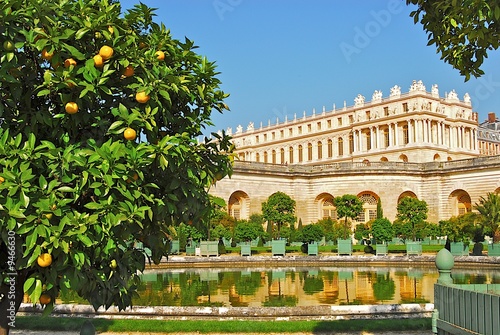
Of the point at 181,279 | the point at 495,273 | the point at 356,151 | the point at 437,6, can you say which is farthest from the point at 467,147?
the point at 437,6

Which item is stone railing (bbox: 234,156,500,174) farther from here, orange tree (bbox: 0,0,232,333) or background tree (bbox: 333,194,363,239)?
orange tree (bbox: 0,0,232,333)

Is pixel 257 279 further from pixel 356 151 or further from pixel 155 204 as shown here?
pixel 356 151

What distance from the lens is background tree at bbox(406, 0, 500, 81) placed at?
210 inches

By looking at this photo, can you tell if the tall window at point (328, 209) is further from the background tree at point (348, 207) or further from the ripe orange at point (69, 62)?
the ripe orange at point (69, 62)

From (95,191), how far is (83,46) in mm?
1196

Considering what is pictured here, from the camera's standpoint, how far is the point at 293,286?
674 inches

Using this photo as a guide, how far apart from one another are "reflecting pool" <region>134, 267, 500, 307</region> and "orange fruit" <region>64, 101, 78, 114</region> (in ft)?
31.4

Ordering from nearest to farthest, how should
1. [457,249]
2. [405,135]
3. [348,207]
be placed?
[457,249]
[348,207]
[405,135]

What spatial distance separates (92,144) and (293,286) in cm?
1352

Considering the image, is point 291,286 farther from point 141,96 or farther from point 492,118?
point 492,118

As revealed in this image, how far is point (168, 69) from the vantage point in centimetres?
466

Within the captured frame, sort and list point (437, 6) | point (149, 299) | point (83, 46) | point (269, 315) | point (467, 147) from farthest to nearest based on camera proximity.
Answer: point (467, 147)
point (149, 299)
point (269, 315)
point (437, 6)
point (83, 46)

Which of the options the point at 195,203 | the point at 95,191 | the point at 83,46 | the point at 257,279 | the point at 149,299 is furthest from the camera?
the point at 257,279

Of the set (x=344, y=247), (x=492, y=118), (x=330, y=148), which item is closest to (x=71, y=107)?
(x=344, y=247)
